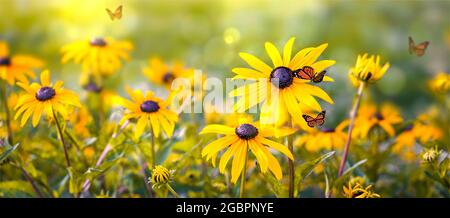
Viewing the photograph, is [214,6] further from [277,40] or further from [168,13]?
[277,40]

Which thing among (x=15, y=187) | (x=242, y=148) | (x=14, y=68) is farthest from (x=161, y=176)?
(x=14, y=68)

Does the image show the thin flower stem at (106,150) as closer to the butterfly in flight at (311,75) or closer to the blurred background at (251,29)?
the butterfly in flight at (311,75)

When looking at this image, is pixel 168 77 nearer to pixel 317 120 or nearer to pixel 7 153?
pixel 7 153

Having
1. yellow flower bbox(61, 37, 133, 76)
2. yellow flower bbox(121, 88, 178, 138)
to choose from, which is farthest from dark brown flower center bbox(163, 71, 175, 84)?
yellow flower bbox(121, 88, 178, 138)

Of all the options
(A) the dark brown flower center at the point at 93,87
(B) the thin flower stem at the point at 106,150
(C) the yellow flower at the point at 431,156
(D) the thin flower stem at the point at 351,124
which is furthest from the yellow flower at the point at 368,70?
(A) the dark brown flower center at the point at 93,87

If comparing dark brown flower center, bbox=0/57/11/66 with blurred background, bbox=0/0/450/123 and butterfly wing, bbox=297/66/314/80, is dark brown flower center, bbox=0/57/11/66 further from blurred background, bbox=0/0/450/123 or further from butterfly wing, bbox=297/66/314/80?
blurred background, bbox=0/0/450/123

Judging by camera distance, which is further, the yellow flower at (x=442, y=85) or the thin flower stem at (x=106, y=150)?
the yellow flower at (x=442, y=85)
